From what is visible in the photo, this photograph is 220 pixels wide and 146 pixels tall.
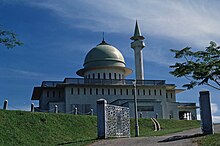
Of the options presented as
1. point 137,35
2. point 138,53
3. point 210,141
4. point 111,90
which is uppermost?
point 137,35

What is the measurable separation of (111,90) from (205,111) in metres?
33.0

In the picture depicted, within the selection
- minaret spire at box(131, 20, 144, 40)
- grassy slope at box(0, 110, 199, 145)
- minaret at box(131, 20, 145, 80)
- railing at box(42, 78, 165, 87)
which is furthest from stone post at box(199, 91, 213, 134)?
minaret spire at box(131, 20, 144, 40)

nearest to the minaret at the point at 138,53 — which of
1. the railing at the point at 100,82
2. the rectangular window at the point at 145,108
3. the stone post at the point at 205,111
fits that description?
the railing at the point at 100,82

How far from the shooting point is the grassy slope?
23156 millimetres

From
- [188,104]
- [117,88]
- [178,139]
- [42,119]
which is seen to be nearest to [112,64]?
[117,88]

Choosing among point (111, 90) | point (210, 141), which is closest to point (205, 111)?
point (210, 141)

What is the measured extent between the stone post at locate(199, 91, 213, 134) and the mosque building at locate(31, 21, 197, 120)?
27.0m

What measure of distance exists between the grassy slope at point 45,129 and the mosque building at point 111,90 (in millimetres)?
16681

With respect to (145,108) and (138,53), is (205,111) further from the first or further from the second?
(138,53)

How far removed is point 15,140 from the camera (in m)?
22.6

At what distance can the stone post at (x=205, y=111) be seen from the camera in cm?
1809

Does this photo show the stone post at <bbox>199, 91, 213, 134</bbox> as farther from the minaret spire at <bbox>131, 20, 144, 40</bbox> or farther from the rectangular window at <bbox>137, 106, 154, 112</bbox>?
the minaret spire at <bbox>131, 20, 144, 40</bbox>

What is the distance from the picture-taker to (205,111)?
1831cm

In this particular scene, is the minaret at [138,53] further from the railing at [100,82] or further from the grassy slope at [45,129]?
the grassy slope at [45,129]
